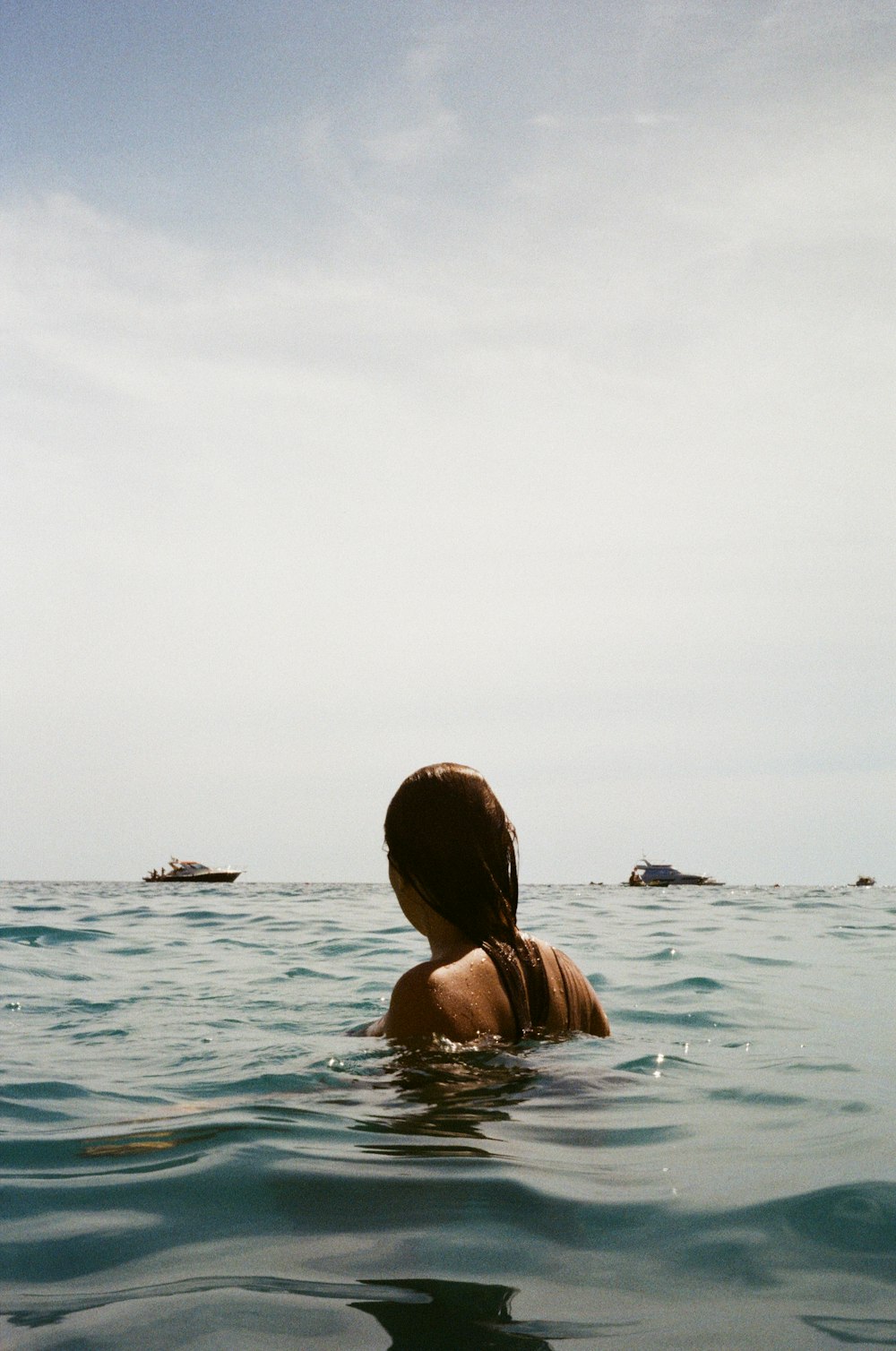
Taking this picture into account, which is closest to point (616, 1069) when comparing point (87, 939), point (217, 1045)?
point (217, 1045)

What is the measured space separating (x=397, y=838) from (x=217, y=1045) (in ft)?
6.16

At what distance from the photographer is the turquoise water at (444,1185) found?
1.94m

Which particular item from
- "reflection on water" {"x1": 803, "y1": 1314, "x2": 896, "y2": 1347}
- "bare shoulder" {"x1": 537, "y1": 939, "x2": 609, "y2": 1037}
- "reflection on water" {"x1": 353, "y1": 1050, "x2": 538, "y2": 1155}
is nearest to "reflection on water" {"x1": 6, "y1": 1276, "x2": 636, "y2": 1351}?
"reflection on water" {"x1": 803, "y1": 1314, "x2": 896, "y2": 1347}

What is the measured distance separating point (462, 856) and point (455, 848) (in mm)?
Answer: 38

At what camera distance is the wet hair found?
152 inches

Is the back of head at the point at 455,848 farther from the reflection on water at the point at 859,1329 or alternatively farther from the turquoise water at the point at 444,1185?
the reflection on water at the point at 859,1329

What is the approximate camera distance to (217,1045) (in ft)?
16.5

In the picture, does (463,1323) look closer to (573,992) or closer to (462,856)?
(462,856)

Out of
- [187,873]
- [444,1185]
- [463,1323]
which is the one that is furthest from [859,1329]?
[187,873]

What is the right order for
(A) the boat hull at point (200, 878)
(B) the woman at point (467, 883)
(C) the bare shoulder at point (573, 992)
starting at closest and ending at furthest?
(B) the woman at point (467, 883) < (C) the bare shoulder at point (573, 992) < (A) the boat hull at point (200, 878)

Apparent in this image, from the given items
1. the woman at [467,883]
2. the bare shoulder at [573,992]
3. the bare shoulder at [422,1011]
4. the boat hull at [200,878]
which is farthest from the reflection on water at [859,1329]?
the boat hull at [200,878]

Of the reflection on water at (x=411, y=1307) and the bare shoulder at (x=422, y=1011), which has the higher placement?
the bare shoulder at (x=422, y=1011)

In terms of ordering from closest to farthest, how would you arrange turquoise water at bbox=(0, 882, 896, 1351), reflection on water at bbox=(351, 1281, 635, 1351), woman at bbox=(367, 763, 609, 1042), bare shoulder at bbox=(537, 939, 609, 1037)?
reflection on water at bbox=(351, 1281, 635, 1351)
turquoise water at bbox=(0, 882, 896, 1351)
woman at bbox=(367, 763, 609, 1042)
bare shoulder at bbox=(537, 939, 609, 1037)

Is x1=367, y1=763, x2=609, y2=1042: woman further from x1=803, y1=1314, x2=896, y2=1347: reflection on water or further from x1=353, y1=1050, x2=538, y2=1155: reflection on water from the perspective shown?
x1=803, y1=1314, x2=896, y2=1347: reflection on water
